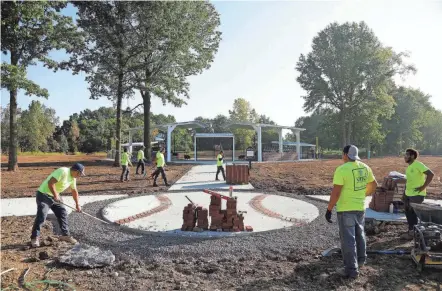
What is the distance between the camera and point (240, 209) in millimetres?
9977

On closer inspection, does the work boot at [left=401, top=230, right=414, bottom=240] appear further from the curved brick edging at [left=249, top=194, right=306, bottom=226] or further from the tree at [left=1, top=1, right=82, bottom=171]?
the tree at [left=1, top=1, right=82, bottom=171]

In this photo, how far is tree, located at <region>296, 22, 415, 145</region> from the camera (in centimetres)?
4231

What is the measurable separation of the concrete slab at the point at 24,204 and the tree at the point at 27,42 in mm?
9555

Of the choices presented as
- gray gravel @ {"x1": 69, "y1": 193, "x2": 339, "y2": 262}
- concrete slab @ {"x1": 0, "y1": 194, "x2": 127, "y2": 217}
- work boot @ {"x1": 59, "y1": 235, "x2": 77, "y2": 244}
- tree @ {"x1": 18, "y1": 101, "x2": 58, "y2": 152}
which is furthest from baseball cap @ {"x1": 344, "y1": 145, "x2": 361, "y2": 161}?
tree @ {"x1": 18, "y1": 101, "x2": 58, "y2": 152}

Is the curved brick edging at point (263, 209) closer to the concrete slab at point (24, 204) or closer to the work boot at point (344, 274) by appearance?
the work boot at point (344, 274)

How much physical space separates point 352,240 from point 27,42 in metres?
22.3

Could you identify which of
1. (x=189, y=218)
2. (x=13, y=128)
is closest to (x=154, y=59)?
(x=13, y=128)

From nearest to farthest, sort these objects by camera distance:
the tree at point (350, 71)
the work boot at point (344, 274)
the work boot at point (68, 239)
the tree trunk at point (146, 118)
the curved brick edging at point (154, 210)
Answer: the work boot at point (344, 274) → the work boot at point (68, 239) → the curved brick edging at point (154, 210) → the tree trunk at point (146, 118) → the tree at point (350, 71)

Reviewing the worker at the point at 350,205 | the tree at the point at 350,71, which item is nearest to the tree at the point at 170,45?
the tree at the point at 350,71

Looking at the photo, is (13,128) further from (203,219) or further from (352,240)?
(352,240)

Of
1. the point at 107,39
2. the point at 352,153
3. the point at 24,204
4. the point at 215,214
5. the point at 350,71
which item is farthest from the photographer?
the point at 350,71

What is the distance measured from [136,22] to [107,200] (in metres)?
17.0

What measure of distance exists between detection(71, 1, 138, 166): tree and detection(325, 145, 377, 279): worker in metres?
21.4

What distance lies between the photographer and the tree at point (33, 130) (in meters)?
51.6
